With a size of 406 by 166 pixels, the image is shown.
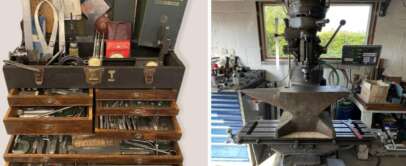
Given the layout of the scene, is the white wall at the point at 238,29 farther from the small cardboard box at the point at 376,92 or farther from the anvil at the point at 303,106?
the anvil at the point at 303,106

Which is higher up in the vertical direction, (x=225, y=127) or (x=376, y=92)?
(x=376, y=92)

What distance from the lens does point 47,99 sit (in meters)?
1.45

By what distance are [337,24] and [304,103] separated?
297 cm

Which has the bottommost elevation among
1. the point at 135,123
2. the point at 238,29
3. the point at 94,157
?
the point at 94,157

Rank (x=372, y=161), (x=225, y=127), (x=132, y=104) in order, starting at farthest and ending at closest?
1. (x=225, y=127)
2. (x=372, y=161)
3. (x=132, y=104)

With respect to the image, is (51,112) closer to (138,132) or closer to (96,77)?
(96,77)

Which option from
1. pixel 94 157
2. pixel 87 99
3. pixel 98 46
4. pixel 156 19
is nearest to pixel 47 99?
pixel 87 99

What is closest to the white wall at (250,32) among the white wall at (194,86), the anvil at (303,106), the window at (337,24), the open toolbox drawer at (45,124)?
the window at (337,24)

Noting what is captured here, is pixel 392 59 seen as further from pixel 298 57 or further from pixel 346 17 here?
pixel 298 57

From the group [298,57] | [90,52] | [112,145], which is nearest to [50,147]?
[112,145]

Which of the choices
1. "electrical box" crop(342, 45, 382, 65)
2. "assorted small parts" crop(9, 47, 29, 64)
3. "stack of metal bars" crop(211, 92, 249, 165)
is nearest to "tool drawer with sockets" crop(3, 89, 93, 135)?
"assorted small parts" crop(9, 47, 29, 64)

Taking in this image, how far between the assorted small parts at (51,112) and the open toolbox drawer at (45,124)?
2cm

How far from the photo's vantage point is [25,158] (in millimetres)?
1443

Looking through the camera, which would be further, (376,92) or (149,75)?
(376,92)
